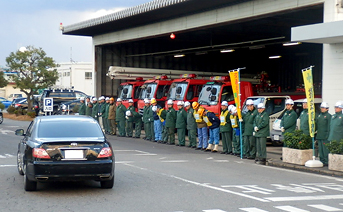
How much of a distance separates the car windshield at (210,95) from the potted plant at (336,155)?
34.0ft

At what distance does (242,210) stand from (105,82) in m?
29.2

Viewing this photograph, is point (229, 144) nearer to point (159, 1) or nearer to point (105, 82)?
point (159, 1)

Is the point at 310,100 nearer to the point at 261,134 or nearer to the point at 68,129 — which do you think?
the point at 261,134

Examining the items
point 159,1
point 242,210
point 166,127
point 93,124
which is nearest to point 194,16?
point 159,1

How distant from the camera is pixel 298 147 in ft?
50.6

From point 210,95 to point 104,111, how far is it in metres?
6.80

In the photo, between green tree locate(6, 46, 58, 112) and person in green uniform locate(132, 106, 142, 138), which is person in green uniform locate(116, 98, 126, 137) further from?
green tree locate(6, 46, 58, 112)

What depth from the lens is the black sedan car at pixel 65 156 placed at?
31.6 ft

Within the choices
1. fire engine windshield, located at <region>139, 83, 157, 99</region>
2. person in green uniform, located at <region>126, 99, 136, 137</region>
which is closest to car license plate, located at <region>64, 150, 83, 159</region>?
person in green uniform, located at <region>126, 99, 136, 137</region>

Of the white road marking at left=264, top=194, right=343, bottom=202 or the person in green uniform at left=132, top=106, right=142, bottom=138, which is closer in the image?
the white road marking at left=264, top=194, right=343, bottom=202

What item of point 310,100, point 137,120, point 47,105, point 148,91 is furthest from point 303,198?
point 148,91

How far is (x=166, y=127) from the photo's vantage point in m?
22.6

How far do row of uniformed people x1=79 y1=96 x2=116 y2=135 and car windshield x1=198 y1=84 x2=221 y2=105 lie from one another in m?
5.23

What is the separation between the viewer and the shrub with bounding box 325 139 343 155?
544 inches
